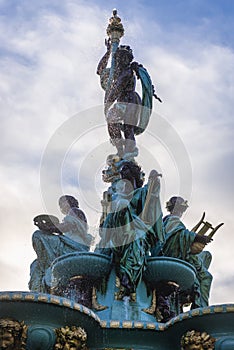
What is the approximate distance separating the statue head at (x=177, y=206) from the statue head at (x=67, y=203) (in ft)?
8.17

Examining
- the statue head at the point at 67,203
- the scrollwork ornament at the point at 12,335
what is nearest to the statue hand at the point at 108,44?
the statue head at the point at 67,203

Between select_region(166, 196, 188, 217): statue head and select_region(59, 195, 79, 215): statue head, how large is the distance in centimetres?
249

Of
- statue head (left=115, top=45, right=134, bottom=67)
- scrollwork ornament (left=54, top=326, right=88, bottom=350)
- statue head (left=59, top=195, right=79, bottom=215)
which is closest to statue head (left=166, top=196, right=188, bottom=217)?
statue head (left=59, top=195, right=79, bottom=215)

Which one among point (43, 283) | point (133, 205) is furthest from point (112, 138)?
point (43, 283)

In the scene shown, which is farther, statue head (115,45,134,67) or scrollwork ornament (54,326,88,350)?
statue head (115,45,134,67)

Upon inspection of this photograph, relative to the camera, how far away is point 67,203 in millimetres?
18047

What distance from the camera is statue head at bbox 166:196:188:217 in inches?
714

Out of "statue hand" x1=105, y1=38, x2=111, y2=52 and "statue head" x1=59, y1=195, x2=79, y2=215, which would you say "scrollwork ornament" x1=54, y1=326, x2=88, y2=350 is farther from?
"statue hand" x1=105, y1=38, x2=111, y2=52

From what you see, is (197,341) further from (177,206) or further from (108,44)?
(108,44)

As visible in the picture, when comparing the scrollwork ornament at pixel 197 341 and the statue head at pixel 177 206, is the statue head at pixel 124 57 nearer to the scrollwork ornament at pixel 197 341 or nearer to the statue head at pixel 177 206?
the statue head at pixel 177 206

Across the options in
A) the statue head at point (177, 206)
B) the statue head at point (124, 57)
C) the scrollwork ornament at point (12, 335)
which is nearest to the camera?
the scrollwork ornament at point (12, 335)

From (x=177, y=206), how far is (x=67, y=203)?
9.59 ft

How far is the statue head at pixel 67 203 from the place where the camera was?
17969 millimetres

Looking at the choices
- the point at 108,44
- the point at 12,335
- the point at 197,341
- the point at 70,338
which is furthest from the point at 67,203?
the point at 197,341
